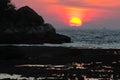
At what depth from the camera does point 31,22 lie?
99.3m

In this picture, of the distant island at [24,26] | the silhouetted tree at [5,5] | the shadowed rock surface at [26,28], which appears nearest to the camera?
the shadowed rock surface at [26,28]

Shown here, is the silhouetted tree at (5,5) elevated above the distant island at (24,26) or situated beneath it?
elevated above

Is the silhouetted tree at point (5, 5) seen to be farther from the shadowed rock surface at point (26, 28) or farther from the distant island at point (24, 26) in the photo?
the shadowed rock surface at point (26, 28)

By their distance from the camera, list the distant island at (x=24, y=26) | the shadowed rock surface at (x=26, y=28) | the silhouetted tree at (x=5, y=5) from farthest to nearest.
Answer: the silhouetted tree at (x=5, y=5)
the distant island at (x=24, y=26)
the shadowed rock surface at (x=26, y=28)

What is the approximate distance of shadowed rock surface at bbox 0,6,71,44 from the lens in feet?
282

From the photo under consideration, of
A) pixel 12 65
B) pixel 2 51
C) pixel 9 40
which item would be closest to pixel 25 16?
pixel 9 40

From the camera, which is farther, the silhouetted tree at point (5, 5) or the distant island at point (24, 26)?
the silhouetted tree at point (5, 5)

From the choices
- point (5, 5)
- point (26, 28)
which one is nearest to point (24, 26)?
point (26, 28)

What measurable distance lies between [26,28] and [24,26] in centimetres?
71

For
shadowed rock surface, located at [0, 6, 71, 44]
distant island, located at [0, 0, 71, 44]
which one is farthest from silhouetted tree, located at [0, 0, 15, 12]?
shadowed rock surface, located at [0, 6, 71, 44]

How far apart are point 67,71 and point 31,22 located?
225 feet

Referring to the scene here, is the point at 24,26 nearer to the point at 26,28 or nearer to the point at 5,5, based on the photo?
the point at 26,28

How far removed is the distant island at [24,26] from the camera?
8679 centimetres

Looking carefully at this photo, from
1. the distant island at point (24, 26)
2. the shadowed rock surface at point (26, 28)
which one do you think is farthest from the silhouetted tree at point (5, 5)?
the shadowed rock surface at point (26, 28)
